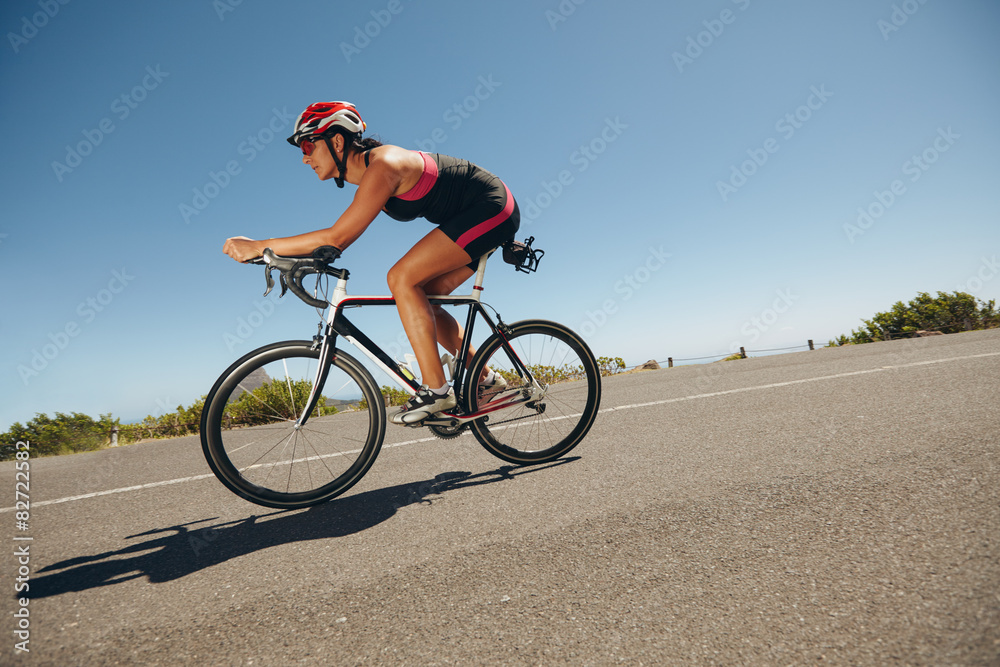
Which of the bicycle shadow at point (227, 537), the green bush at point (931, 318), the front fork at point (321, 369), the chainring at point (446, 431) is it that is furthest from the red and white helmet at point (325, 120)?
the green bush at point (931, 318)

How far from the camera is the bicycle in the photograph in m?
2.88

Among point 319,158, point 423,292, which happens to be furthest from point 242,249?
point 423,292

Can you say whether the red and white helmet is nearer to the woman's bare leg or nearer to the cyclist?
the cyclist

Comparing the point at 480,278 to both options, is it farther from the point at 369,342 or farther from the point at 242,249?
the point at 242,249

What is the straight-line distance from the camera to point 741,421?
12.8 ft

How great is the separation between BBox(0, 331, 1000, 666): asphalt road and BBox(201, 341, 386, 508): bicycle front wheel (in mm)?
166

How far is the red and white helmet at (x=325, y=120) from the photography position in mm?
2975

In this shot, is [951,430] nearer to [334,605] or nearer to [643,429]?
[643,429]

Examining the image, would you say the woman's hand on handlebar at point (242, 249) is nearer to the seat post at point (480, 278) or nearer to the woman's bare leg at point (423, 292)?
the woman's bare leg at point (423, 292)

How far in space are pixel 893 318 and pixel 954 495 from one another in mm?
22945

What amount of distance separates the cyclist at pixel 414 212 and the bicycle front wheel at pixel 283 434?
357 millimetres

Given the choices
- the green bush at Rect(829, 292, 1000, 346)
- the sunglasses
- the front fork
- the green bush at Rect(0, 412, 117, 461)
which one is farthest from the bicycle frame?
the green bush at Rect(829, 292, 1000, 346)

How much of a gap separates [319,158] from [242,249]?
2.70 ft

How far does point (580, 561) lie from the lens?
1759mm
